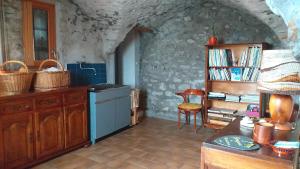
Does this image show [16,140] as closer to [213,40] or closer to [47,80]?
[47,80]

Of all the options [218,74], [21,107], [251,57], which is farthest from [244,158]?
[218,74]

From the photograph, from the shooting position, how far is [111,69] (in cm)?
443

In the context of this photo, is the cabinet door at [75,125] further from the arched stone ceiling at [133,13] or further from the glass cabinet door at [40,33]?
the arched stone ceiling at [133,13]

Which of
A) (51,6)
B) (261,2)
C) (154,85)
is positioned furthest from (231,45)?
(51,6)

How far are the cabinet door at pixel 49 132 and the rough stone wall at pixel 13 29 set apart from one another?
863 millimetres

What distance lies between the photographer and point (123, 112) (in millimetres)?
3939

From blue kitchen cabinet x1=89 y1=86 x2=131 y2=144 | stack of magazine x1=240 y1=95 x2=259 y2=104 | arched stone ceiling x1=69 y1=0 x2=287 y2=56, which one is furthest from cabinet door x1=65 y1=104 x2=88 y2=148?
stack of magazine x1=240 y1=95 x2=259 y2=104

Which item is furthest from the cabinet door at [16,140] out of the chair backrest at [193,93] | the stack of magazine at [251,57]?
the stack of magazine at [251,57]

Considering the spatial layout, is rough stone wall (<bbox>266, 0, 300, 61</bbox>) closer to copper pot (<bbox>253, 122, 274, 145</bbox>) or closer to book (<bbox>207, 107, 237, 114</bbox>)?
copper pot (<bbox>253, 122, 274, 145</bbox>)

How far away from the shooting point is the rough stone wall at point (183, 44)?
3.87m

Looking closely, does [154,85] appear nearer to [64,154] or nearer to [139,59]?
[139,59]

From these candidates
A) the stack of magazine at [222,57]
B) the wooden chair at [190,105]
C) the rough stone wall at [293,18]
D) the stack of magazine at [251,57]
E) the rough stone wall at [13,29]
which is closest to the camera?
the rough stone wall at [293,18]

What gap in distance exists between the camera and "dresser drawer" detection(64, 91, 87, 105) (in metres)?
3.01

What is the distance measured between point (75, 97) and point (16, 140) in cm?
90
